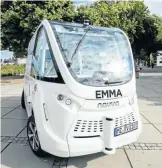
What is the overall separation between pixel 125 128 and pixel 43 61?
1662 millimetres

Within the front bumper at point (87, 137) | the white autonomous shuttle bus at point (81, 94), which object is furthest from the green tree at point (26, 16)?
the front bumper at point (87, 137)

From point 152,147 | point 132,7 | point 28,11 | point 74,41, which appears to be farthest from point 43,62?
point 132,7

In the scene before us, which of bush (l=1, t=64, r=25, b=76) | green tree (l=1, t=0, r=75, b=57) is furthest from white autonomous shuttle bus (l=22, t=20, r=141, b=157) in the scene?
bush (l=1, t=64, r=25, b=76)

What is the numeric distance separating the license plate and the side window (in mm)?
1194

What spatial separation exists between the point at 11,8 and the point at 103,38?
52.8 ft

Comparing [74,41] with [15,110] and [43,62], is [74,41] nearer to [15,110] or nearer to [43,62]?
[43,62]

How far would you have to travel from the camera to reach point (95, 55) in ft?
14.0

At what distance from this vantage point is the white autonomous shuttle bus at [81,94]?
3742 mm

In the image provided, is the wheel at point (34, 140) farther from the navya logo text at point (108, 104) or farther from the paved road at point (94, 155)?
the navya logo text at point (108, 104)

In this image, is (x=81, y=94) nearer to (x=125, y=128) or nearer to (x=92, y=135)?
(x=92, y=135)

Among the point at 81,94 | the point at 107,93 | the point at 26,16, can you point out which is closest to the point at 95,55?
the point at 107,93

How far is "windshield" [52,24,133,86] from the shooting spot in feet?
13.0

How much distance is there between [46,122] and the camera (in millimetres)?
3910

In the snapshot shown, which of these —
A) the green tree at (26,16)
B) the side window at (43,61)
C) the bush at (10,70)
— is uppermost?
the green tree at (26,16)
